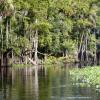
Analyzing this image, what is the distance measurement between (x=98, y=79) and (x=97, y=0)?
69096mm

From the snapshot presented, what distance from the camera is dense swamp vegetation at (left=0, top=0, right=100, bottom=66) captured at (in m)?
75.1

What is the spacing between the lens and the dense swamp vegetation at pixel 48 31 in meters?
75.1

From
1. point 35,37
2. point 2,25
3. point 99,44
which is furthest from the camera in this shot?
point 99,44

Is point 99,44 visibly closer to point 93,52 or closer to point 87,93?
point 93,52

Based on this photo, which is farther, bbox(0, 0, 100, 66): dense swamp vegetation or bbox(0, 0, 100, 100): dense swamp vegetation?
bbox(0, 0, 100, 66): dense swamp vegetation

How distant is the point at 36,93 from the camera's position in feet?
93.5

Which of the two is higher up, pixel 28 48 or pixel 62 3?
pixel 62 3

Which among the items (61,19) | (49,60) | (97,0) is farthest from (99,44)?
(49,60)

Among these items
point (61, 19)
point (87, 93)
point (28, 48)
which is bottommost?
point (87, 93)

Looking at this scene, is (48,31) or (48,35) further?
(48,35)

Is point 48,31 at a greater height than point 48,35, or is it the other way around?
point 48,31

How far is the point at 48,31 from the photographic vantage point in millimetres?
83375

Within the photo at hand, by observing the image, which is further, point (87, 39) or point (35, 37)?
point (87, 39)

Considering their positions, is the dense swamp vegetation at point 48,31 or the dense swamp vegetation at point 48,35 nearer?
the dense swamp vegetation at point 48,35
